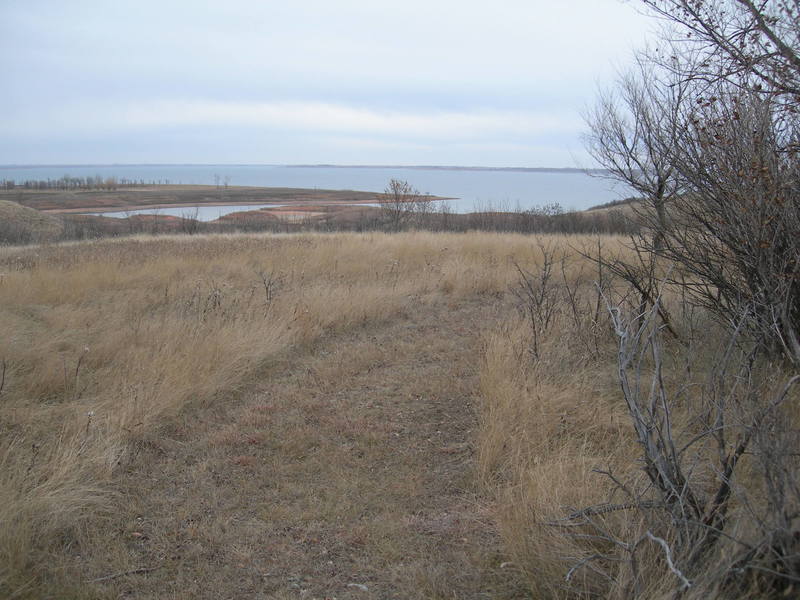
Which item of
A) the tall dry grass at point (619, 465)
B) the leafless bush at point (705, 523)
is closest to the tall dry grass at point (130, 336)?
the tall dry grass at point (619, 465)

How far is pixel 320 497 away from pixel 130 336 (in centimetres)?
340

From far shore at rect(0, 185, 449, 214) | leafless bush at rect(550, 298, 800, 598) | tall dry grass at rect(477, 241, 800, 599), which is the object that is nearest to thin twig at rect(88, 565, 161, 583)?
tall dry grass at rect(477, 241, 800, 599)

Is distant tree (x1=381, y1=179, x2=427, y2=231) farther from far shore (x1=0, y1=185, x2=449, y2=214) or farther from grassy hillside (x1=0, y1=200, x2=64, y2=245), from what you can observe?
far shore (x1=0, y1=185, x2=449, y2=214)

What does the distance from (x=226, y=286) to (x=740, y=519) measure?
7878 millimetres

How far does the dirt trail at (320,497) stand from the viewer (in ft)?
9.12

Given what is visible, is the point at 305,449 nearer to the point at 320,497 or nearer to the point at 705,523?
the point at 320,497

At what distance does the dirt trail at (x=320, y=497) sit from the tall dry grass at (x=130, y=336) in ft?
0.96

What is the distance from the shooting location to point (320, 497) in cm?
353

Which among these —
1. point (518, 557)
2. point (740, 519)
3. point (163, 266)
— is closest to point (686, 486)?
point (740, 519)

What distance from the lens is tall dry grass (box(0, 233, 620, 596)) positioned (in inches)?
129

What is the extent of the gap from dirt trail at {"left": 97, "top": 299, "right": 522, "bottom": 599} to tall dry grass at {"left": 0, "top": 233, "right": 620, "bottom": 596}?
293mm

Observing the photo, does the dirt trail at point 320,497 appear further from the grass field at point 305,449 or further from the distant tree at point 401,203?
the distant tree at point 401,203

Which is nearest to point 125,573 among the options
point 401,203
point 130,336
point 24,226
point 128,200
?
point 130,336

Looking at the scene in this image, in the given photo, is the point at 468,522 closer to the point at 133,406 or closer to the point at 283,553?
the point at 283,553
